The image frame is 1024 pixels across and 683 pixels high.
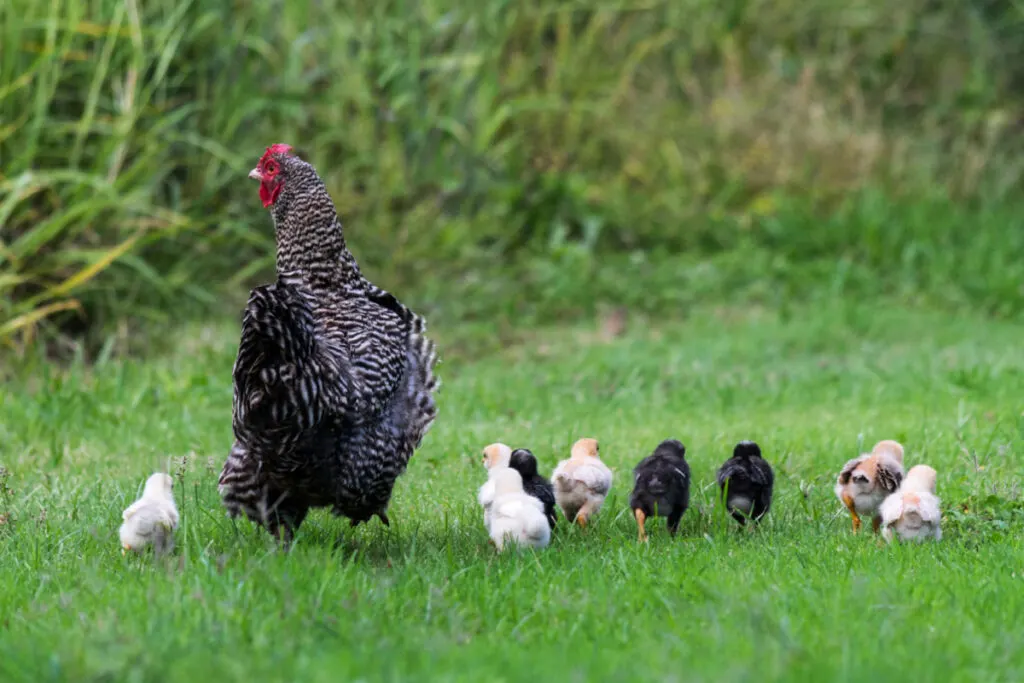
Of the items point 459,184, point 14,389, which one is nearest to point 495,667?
point 14,389

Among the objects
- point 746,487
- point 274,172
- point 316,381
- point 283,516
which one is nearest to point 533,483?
point 746,487

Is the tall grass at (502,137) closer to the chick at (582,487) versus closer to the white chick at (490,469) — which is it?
the white chick at (490,469)

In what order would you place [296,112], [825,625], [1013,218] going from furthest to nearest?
1. [1013,218]
2. [296,112]
3. [825,625]

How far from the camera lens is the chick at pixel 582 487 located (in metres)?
5.73

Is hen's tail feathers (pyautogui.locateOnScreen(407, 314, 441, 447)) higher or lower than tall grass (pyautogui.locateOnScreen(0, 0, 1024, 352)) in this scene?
lower

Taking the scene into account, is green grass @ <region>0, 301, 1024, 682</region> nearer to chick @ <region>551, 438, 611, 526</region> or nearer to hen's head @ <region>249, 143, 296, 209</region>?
chick @ <region>551, 438, 611, 526</region>

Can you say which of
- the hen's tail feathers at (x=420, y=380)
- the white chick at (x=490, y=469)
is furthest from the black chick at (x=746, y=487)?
the hen's tail feathers at (x=420, y=380)

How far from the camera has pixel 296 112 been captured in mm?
10844

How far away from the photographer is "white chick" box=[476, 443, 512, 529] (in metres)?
5.46

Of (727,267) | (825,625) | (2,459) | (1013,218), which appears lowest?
(2,459)

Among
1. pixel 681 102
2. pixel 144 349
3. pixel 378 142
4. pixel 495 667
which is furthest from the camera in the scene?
pixel 681 102

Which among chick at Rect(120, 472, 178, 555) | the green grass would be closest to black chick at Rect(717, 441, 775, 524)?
the green grass

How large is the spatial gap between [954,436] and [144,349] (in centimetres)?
541

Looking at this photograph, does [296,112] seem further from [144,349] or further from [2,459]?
[2,459]
